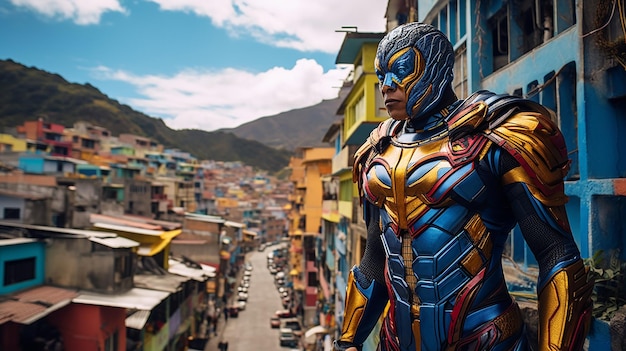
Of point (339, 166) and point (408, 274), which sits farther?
point (339, 166)

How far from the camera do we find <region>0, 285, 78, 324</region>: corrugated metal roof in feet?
42.4

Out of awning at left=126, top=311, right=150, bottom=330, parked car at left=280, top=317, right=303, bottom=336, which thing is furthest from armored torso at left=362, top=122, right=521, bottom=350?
parked car at left=280, top=317, right=303, bottom=336

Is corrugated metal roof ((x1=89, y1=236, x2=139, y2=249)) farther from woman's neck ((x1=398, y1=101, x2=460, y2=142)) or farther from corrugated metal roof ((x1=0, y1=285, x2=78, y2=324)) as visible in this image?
woman's neck ((x1=398, y1=101, x2=460, y2=142))

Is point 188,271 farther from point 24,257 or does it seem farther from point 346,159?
point 346,159

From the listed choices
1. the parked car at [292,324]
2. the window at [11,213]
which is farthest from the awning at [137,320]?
the parked car at [292,324]

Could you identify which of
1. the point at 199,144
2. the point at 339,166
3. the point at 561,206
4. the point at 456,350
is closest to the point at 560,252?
the point at 561,206

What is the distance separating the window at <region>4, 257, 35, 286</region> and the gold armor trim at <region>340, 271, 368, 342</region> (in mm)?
15318

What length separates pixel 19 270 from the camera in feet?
52.6

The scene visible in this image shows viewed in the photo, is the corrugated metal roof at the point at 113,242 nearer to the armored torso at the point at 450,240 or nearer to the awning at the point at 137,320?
the awning at the point at 137,320

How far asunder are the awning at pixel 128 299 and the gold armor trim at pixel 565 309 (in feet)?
53.0

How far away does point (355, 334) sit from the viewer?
3264 millimetres

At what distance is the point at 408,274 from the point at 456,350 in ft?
1.46

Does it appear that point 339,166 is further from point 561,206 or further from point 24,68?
point 24,68

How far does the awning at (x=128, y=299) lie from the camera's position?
1648cm
